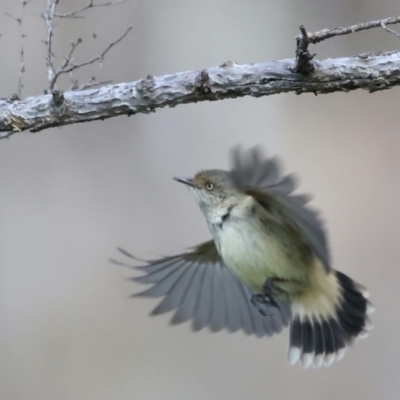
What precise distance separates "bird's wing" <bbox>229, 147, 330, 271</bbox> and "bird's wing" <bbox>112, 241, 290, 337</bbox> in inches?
36.4

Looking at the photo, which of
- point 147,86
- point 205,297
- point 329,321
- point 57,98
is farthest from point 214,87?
point 329,321

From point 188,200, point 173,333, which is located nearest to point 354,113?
point 188,200

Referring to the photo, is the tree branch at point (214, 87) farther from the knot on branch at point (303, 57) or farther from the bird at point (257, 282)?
the bird at point (257, 282)

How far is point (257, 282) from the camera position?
287cm

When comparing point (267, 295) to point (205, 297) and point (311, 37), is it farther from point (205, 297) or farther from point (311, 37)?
point (311, 37)

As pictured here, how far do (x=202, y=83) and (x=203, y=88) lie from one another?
0.05ft

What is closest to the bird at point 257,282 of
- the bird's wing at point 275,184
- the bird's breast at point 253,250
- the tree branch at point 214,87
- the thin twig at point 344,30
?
the bird's breast at point 253,250

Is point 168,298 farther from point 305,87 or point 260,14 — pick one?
point 260,14

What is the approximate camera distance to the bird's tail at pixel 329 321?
323 cm

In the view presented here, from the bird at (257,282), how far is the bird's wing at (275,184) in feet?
0.77

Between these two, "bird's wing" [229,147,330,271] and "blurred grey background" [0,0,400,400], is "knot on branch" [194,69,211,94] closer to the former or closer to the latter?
"bird's wing" [229,147,330,271]

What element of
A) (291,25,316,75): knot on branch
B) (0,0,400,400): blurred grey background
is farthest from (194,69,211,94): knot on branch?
(0,0,400,400): blurred grey background

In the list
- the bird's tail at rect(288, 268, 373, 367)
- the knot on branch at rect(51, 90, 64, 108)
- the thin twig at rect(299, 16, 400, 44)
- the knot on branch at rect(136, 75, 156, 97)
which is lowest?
the bird's tail at rect(288, 268, 373, 367)

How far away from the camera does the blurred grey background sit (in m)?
4.32
